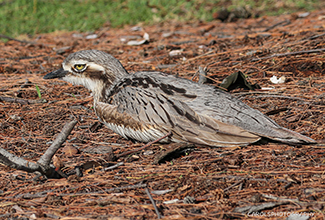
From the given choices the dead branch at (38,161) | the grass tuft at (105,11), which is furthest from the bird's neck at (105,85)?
the grass tuft at (105,11)

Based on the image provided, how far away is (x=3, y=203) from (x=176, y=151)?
167cm

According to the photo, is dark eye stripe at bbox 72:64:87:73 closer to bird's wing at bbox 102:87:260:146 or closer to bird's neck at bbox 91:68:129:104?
bird's neck at bbox 91:68:129:104

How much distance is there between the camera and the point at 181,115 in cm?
382

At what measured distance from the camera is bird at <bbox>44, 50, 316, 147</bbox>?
3.64 meters

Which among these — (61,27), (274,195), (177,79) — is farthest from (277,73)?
(61,27)

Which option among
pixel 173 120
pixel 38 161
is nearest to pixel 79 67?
pixel 173 120

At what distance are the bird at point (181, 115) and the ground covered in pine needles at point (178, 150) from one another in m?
0.13

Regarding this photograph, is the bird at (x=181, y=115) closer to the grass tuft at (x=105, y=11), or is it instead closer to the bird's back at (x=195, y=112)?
the bird's back at (x=195, y=112)

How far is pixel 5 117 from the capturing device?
16.1 ft

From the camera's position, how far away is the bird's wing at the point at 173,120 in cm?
366

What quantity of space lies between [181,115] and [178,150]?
0.39m

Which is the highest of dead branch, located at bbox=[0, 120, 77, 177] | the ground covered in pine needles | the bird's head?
the bird's head

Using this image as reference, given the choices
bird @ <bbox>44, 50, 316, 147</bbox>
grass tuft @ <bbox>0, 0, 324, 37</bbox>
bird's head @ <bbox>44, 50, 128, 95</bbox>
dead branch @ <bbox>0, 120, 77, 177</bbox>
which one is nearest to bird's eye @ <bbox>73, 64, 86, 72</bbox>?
bird's head @ <bbox>44, 50, 128, 95</bbox>

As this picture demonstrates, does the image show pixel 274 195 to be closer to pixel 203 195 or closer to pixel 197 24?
pixel 203 195
